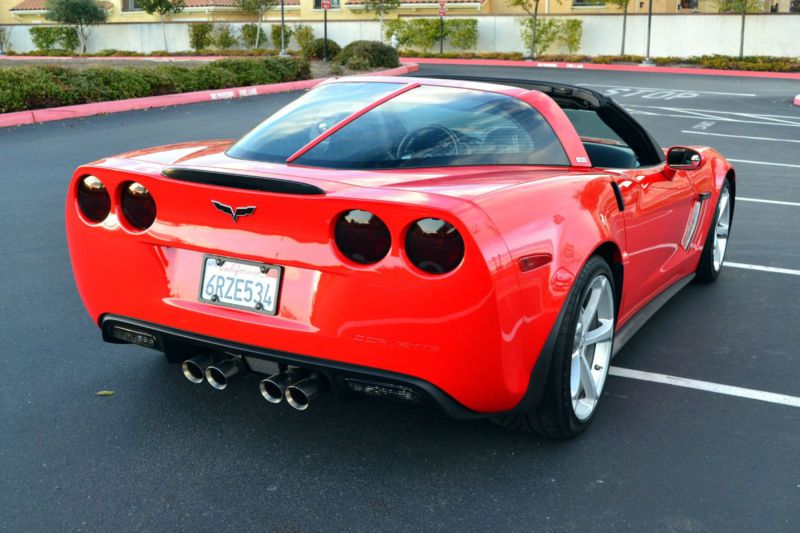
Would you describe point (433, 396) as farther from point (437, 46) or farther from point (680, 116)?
point (437, 46)

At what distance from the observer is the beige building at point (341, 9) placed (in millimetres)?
43000

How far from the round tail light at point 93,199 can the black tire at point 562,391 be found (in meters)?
1.81

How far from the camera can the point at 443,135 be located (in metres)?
3.73

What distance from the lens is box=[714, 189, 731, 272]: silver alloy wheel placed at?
238 inches

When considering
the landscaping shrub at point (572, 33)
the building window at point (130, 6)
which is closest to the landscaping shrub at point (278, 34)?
the building window at point (130, 6)

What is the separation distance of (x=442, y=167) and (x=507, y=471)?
4.02 ft

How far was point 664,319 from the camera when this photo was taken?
5387 millimetres

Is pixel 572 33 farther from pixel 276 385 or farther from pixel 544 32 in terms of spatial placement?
pixel 276 385

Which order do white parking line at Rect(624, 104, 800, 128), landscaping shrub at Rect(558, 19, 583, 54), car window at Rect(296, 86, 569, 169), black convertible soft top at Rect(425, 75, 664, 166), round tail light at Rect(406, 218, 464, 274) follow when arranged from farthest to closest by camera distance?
landscaping shrub at Rect(558, 19, 583, 54) < white parking line at Rect(624, 104, 800, 128) < black convertible soft top at Rect(425, 75, 664, 166) < car window at Rect(296, 86, 569, 169) < round tail light at Rect(406, 218, 464, 274)

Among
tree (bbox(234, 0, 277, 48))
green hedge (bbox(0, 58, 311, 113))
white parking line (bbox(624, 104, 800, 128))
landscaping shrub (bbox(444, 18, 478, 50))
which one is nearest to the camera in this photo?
green hedge (bbox(0, 58, 311, 113))

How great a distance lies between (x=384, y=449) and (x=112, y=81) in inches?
652

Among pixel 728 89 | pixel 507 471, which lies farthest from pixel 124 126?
pixel 728 89

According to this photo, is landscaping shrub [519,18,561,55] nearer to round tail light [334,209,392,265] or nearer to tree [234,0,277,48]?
tree [234,0,277,48]

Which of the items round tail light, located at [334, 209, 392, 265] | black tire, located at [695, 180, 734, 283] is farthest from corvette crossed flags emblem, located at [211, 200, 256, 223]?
black tire, located at [695, 180, 734, 283]
